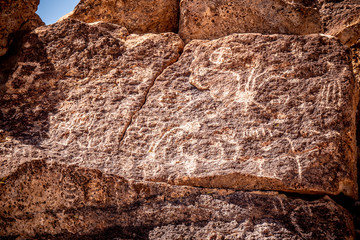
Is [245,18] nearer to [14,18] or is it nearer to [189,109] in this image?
[189,109]

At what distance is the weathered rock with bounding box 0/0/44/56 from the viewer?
1.99 meters

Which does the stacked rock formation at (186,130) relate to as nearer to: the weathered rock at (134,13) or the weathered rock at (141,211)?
the weathered rock at (141,211)

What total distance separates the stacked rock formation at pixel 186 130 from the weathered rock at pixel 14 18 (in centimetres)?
6

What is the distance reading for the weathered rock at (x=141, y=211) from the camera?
1365mm

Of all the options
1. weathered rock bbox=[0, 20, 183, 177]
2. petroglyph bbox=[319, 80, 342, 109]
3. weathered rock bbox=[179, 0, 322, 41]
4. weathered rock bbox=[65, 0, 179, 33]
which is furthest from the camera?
weathered rock bbox=[65, 0, 179, 33]

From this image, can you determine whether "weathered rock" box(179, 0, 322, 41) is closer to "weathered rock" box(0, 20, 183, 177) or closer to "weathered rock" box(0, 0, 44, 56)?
"weathered rock" box(0, 20, 183, 177)

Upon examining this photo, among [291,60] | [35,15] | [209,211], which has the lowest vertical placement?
[209,211]

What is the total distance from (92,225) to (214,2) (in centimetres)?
172

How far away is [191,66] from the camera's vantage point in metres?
1.84

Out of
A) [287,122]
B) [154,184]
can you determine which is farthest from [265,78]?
[154,184]

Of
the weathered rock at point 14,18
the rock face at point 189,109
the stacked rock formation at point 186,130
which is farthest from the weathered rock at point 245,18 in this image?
the weathered rock at point 14,18

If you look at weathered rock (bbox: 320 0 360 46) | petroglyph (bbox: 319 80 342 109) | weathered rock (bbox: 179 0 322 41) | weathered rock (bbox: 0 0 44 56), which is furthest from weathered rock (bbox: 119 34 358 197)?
weathered rock (bbox: 0 0 44 56)

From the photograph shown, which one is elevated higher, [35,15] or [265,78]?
[35,15]

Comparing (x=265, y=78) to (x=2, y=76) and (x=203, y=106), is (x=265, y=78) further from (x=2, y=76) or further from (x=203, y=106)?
(x=2, y=76)
